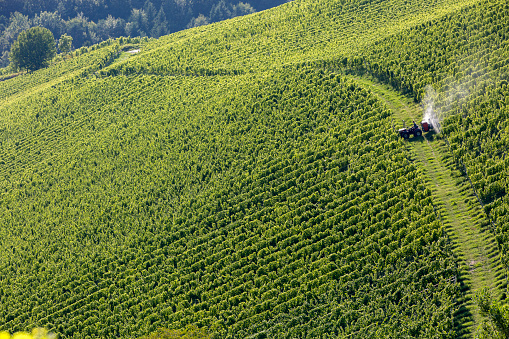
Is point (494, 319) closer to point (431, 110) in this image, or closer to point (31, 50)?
point (431, 110)

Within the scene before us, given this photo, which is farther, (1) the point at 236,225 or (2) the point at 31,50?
(2) the point at 31,50

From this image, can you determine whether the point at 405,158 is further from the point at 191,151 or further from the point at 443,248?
the point at 191,151

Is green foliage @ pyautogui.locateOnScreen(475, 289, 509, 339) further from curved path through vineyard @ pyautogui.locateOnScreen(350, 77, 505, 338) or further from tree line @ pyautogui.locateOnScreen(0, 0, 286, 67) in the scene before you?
tree line @ pyautogui.locateOnScreen(0, 0, 286, 67)

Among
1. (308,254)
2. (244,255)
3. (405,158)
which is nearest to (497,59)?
(405,158)

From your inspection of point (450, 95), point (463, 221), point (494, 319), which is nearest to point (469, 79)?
point (450, 95)

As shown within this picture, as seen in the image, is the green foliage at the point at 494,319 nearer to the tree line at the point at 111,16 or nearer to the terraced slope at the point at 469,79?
the terraced slope at the point at 469,79
